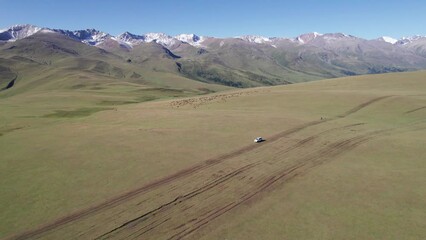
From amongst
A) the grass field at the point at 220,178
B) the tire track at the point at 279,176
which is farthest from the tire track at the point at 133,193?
the tire track at the point at 279,176

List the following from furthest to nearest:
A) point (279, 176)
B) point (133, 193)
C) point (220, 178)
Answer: point (279, 176), point (220, 178), point (133, 193)

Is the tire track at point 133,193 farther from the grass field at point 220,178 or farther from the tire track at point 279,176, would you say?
the tire track at point 279,176

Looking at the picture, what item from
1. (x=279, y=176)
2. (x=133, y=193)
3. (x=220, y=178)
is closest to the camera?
(x=133, y=193)

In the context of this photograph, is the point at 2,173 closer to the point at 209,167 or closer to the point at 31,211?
the point at 31,211

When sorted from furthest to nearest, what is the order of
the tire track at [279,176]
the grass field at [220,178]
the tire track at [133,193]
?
the tire track at [133,193] → the grass field at [220,178] → the tire track at [279,176]

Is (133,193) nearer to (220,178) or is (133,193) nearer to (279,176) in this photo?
(220,178)

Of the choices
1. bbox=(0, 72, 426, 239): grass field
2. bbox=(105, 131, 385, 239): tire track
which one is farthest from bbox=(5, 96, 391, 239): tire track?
bbox=(105, 131, 385, 239): tire track

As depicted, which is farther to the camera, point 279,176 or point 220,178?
point 279,176

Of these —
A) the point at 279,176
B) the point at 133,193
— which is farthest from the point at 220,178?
the point at 133,193

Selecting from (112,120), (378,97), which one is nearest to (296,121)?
(378,97)
